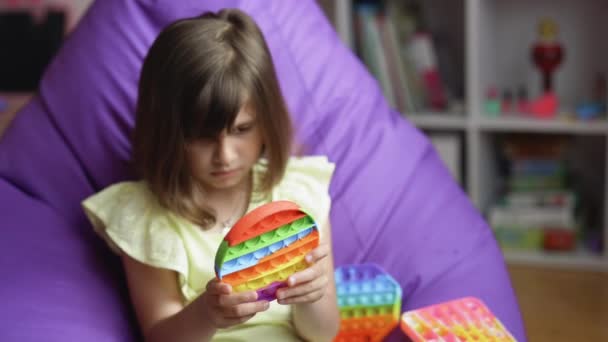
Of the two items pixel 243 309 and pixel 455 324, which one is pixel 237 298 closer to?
pixel 243 309

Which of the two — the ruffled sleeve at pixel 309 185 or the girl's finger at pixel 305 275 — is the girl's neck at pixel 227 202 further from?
the girl's finger at pixel 305 275

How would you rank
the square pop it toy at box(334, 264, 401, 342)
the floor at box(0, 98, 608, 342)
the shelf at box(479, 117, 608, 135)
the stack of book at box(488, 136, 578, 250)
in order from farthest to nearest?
the stack of book at box(488, 136, 578, 250)
the shelf at box(479, 117, 608, 135)
the floor at box(0, 98, 608, 342)
the square pop it toy at box(334, 264, 401, 342)

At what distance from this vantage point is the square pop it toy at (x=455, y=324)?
1.12 m

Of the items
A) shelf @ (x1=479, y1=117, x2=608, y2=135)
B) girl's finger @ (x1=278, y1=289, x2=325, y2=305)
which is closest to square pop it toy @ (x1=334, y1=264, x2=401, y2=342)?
girl's finger @ (x1=278, y1=289, x2=325, y2=305)

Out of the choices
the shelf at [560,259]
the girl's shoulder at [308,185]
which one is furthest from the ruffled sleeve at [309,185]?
the shelf at [560,259]

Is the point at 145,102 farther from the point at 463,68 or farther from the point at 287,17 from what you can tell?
the point at 463,68

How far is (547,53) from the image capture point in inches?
91.0

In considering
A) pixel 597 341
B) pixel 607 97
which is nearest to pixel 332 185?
pixel 597 341

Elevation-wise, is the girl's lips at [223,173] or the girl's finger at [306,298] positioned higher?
the girl's lips at [223,173]

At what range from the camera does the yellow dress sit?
3.95ft

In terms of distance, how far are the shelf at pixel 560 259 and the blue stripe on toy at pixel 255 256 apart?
150cm

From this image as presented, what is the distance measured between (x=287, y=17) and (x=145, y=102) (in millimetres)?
514

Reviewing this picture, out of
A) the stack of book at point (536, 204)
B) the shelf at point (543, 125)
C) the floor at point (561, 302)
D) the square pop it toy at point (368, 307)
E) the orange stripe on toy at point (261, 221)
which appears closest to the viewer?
the orange stripe on toy at point (261, 221)

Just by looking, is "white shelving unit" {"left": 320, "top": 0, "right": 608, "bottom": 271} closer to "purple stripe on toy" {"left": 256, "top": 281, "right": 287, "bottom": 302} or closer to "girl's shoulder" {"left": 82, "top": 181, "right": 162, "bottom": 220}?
"girl's shoulder" {"left": 82, "top": 181, "right": 162, "bottom": 220}
